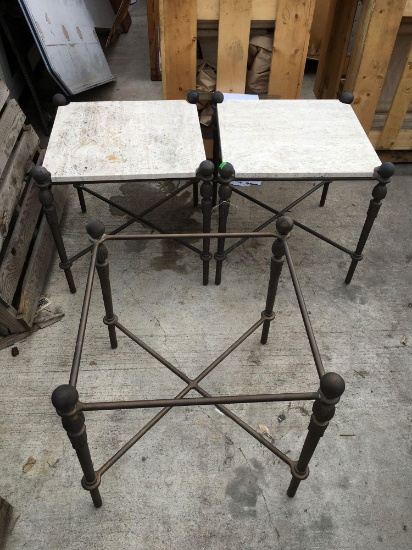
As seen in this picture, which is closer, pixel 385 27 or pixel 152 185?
pixel 385 27

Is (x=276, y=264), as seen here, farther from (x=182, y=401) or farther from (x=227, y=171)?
(x=182, y=401)

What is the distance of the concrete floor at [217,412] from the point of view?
1.97 m

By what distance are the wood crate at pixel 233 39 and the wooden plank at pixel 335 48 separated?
0.63 m

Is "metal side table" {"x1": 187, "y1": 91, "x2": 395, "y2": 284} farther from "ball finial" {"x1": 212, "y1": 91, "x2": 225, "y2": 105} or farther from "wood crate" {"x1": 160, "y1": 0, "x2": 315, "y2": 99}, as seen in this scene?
"wood crate" {"x1": 160, "y1": 0, "x2": 315, "y2": 99}

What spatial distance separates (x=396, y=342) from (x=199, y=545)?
1.51 m

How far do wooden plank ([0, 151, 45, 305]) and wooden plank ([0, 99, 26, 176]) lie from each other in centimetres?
26

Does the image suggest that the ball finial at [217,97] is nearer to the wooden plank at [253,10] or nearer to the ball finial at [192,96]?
the ball finial at [192,96]

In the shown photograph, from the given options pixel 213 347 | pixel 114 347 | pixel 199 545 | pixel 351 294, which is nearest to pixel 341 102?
pixel 351 294

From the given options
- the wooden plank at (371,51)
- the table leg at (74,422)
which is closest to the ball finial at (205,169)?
the table leg at (74,422)

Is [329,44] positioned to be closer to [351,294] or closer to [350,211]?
[350,211]

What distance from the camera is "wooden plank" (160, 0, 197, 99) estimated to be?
2902 mm

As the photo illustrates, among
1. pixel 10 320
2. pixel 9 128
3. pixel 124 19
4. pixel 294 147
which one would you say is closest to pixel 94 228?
pixel 10 320

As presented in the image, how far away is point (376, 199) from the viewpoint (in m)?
2.52

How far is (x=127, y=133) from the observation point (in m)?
2.57
